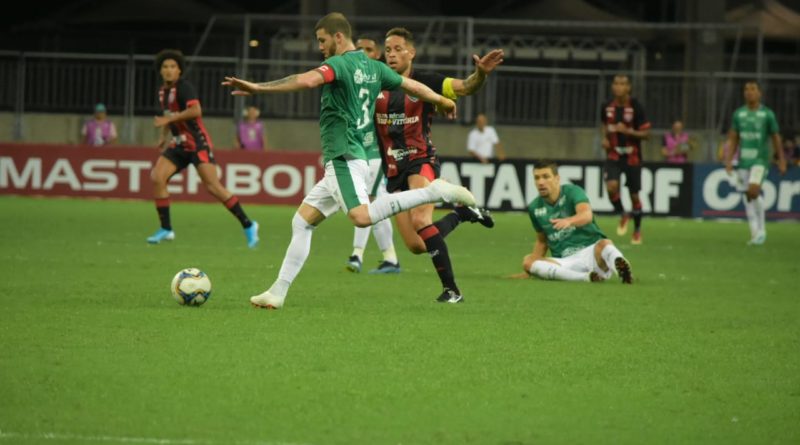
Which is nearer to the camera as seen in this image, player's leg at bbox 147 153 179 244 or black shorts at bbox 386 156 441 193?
black shorts at bbox 386 156 441 193

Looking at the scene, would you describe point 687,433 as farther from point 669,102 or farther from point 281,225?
point 669,102

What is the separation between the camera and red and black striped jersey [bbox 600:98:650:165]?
65.7ft

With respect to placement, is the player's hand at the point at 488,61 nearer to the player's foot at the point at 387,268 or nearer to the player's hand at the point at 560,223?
the player's hand at the point at 560,223

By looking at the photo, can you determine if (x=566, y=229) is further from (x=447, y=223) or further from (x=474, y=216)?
(x=447, y=223)

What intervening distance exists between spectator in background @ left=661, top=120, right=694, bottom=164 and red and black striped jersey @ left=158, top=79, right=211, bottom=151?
46.5 ft

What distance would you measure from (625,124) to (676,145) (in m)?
8.95

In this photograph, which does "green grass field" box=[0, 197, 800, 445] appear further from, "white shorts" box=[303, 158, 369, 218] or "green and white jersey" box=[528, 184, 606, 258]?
"white shorts" box=[303, 158, 369, 218]

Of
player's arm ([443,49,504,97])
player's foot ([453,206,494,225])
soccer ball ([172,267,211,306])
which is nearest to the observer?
soccer ball ([172,267,211,306])

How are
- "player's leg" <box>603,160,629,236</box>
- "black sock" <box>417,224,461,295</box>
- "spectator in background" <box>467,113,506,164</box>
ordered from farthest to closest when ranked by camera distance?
"spectator in background" <box>467,113,506,164</box> → "player's leg" <box>603,160,629,236</box> → "black sock" <box>417,224,461,295</box>

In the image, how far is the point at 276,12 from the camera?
37.6 metres

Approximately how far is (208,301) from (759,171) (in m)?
11.9

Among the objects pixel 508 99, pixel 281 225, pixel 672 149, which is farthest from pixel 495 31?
pixel 281 225

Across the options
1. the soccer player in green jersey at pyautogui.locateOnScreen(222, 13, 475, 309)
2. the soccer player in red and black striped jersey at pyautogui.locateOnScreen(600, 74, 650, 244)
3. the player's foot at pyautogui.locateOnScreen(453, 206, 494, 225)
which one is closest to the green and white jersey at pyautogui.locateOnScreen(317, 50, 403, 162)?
the soccer player in green jersey at pyautogui.locateOnScreen(222, 13, 475, 309)

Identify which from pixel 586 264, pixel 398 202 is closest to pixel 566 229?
pixel 586 264
